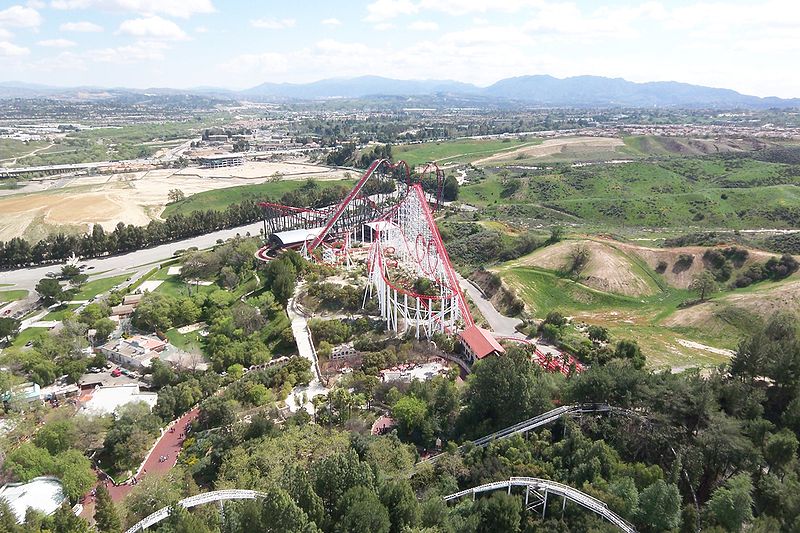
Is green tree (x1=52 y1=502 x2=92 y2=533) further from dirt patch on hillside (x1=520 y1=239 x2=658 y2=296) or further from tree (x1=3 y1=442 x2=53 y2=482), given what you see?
dirt patch on hillside (x1=520 y1=239 x2=658 y2=296)

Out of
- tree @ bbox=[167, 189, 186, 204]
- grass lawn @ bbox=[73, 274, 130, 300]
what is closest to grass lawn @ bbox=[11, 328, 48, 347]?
grass lawn @ bbox=[73, 274, 130, 300]

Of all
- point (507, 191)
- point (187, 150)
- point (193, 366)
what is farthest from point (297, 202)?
point (187, 150)

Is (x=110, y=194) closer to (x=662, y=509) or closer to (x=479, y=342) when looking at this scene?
(x=479, y=342)

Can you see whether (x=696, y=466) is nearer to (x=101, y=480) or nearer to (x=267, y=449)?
(x=267, y=449)

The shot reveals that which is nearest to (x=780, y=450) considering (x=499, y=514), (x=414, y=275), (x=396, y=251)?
(x=499, y=514)

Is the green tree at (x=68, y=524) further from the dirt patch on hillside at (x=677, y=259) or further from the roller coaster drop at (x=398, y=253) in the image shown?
the dirt patch on hillside at (x=677, y=259)

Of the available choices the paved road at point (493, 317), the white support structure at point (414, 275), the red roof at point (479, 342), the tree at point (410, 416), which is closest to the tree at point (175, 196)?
the white support structure at point (414, 275)
